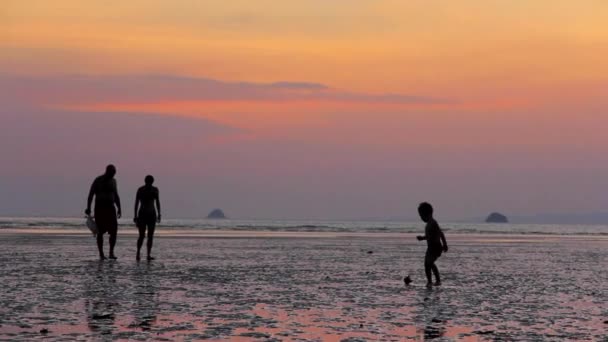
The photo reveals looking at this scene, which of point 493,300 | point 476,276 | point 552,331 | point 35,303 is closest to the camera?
point 552,331

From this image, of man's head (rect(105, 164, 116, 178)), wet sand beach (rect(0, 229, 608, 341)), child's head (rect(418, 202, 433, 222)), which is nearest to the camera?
wet sand beach (rect(0, 229, 608, 341))

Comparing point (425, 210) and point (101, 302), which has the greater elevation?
point (425, 210)

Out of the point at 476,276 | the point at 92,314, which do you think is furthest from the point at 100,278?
the point at 476,276

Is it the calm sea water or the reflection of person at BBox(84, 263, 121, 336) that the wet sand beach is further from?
the calm sea water

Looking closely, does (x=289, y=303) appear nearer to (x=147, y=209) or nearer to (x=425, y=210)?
(x=425, y=210)

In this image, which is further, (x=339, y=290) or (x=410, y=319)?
(x=339, y=290)

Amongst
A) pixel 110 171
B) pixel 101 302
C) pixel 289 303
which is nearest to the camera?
pixel 101 302

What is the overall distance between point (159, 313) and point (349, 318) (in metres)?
2.29

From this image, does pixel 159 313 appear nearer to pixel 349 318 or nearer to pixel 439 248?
pixel 349 318

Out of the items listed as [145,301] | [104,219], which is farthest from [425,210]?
[104,219]

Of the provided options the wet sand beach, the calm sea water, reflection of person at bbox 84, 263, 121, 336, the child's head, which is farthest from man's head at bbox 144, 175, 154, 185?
the calm sea water

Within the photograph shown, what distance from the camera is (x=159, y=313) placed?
9.91 metres

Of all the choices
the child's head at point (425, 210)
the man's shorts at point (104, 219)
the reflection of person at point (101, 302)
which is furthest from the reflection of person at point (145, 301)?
the child's head at point (425, 210)

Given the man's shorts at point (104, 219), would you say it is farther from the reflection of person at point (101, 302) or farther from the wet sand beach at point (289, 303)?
the reflection of person at point (101, 302)
